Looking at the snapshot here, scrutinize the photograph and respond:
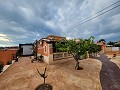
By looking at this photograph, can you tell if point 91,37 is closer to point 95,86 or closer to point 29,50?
point 95,86

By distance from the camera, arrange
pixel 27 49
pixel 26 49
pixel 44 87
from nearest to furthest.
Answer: pixel 44 87 < pixel 26 49 < pixel 27 49

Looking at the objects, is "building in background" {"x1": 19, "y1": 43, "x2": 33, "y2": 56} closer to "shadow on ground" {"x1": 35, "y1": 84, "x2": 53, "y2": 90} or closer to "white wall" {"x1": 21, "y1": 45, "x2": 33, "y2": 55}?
"white wall" {"x1": 21, "y1": 45, "x2": 33, "y2": 55}

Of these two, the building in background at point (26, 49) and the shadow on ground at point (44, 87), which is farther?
the building in background at point (26, 49)

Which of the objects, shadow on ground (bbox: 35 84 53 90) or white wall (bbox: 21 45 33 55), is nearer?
shadow on ground (bbox: 35 84 53 90)

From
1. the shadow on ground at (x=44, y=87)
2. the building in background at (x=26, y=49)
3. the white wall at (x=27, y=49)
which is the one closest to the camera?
the shadow on ground at (x=44, y=87)

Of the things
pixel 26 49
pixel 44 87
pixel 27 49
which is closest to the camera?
pixel 44 87

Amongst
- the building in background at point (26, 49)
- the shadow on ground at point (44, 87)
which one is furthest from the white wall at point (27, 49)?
the shadow on ground at point (44, 87)

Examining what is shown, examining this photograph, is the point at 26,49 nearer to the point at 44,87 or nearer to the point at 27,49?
the point at 27,49

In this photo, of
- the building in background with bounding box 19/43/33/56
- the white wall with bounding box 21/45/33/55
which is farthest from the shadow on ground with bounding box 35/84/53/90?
the white wall with bounding box 21/45/33/55

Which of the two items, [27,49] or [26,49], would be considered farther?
[27,49]

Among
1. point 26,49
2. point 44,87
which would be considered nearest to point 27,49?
point 26,49

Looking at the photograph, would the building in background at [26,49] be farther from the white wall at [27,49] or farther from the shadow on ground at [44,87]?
the shadow on ground at [44,87]

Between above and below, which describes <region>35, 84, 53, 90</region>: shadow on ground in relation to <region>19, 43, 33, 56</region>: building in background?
below

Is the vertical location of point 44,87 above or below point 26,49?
below
